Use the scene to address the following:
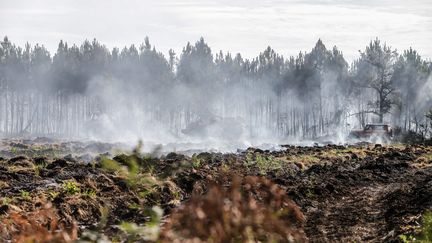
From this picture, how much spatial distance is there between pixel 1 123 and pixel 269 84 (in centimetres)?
4320

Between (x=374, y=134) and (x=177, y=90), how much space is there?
155 ft

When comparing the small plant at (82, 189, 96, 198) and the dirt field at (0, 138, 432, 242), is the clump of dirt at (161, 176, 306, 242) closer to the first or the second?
the dirt field at (0, 138, 432, 242)

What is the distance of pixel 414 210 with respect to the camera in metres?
11.2

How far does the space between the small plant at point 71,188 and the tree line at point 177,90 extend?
222 feet

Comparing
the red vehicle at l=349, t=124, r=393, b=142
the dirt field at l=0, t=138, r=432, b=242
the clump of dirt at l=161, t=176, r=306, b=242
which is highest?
the clump of dirt at l=161, t=176, r=306, b=242

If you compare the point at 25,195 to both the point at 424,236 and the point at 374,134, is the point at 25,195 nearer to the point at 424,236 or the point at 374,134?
the point at 424,236

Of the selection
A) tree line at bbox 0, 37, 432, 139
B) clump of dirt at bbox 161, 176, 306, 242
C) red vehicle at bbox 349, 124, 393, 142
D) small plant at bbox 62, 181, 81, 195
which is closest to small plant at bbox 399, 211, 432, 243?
clump of dirt at bbox 161, 176, 306, 242

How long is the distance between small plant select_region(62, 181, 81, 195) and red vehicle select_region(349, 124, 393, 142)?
1402 inches

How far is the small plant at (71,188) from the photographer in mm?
13076

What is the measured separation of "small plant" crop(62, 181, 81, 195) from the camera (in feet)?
42.9

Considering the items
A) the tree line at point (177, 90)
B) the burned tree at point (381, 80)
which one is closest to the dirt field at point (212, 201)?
the burned tree at point (381, 80)

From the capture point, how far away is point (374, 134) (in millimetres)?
46781

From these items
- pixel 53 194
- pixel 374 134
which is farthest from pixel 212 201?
pixel 374 134

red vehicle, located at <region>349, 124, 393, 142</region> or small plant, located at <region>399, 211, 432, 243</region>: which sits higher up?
small plant, located at <region>399, 211, 432, 243</region>
